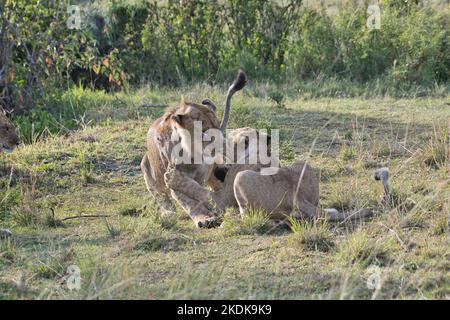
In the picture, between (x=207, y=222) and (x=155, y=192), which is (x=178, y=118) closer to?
(x=207, y=222)

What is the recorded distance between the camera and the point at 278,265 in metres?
5.07

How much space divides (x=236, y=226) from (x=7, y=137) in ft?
8.12

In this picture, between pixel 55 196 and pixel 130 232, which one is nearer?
pixel 130 232

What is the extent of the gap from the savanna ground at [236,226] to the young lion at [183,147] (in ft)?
0.51

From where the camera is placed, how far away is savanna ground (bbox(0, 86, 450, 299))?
4.70m

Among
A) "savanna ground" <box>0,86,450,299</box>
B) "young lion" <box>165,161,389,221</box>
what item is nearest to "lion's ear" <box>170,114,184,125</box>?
"young lion" <box>165,161,389,221</box>

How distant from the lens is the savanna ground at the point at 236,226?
470cm

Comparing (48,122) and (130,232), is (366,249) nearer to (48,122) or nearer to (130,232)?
(130,232)

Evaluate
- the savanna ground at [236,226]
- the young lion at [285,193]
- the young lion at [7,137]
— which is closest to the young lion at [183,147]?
the savanna ground at [236,226]

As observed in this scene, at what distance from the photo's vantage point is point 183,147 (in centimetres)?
631

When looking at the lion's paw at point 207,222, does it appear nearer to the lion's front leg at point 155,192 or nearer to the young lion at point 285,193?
the young lion at point 285,193
